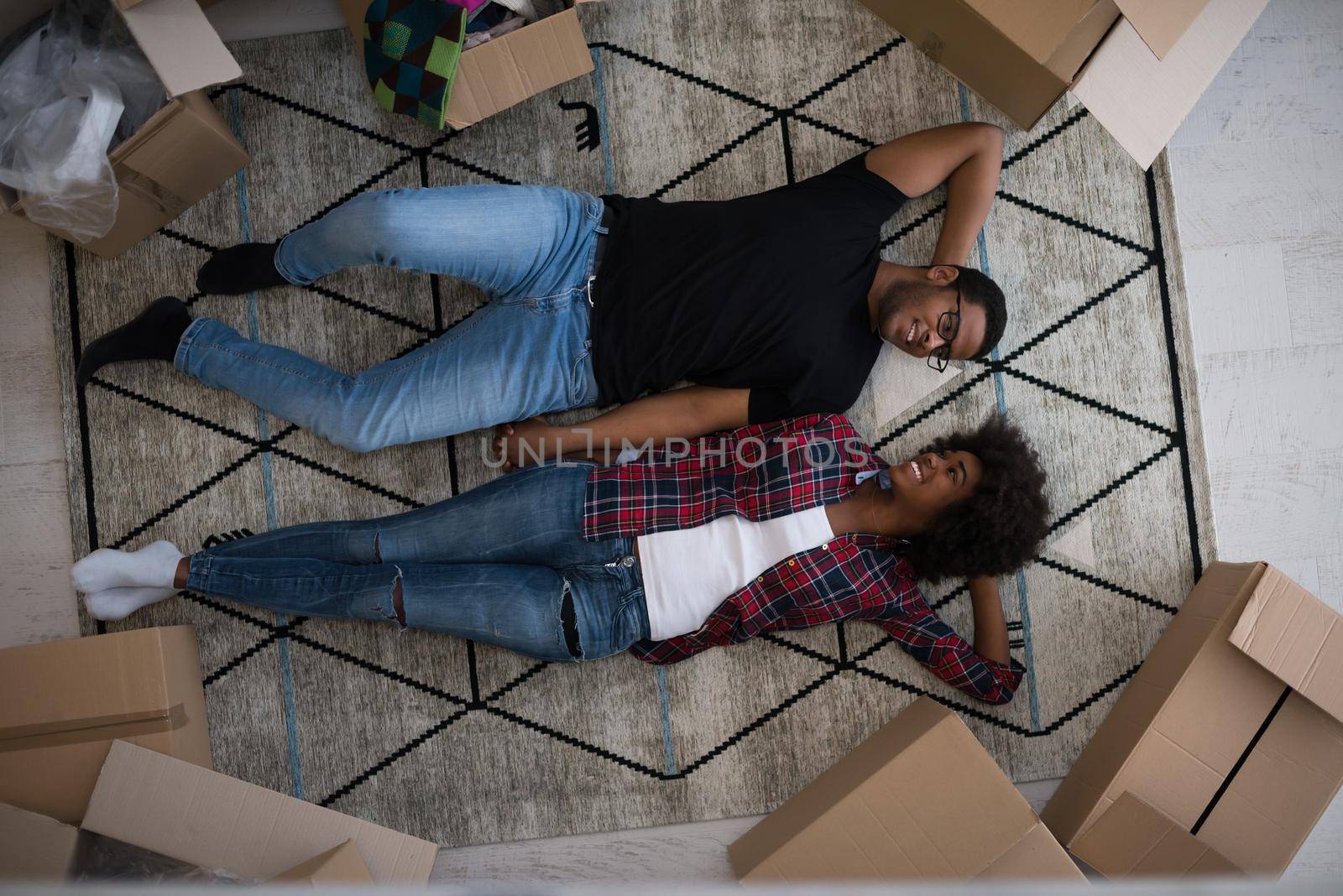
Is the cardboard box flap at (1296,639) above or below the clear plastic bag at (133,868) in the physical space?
above

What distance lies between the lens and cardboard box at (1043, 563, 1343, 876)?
1542 millimetres

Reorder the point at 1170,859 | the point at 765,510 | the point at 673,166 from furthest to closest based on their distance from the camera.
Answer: the point at 673,166, the point at 765,510, the point at 1170,859

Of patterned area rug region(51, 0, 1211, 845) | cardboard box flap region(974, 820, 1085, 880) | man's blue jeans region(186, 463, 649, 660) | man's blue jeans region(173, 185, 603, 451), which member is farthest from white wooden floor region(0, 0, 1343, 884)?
cardboard box flap region(974, 820, 1085, 880)

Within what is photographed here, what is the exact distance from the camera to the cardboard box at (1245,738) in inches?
60.7

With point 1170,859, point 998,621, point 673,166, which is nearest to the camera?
point 1170,859

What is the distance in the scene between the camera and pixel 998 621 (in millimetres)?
A: 1799

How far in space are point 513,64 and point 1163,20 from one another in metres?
1.17

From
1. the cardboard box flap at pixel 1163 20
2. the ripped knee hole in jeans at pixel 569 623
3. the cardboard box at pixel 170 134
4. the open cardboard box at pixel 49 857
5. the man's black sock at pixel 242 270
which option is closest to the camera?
the cardboard box flap at pixel 1163 20

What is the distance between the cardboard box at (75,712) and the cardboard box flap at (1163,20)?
1725mm

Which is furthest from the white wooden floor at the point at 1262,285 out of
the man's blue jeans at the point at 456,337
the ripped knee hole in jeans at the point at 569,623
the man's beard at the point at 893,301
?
the ripped knee hole in jeans at the point at 569,623

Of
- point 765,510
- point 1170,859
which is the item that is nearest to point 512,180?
point 765,510

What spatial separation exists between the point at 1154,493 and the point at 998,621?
48 cm

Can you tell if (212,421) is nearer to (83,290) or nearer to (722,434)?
(83,290)

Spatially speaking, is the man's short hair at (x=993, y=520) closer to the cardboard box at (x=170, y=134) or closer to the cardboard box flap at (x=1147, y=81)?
the cardboard box flap at (x=1147, y=81)
